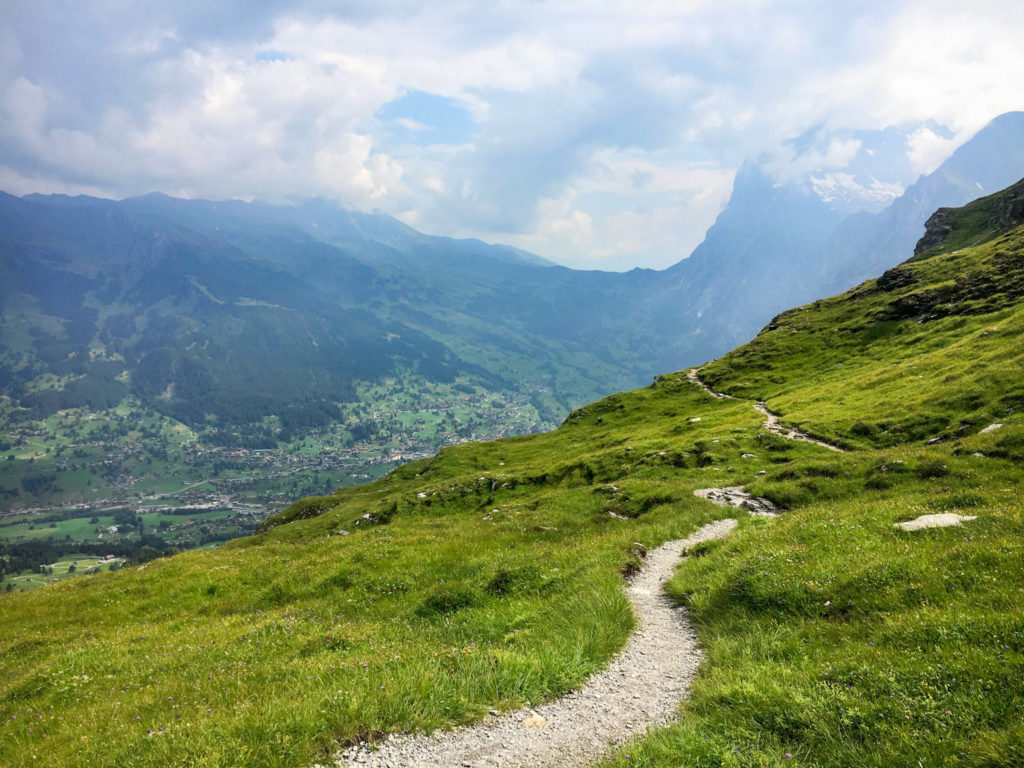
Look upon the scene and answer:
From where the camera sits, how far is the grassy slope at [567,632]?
278 inches

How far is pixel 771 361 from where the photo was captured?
87188 millimetres

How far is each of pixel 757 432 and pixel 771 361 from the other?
49634mm

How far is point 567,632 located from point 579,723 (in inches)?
127

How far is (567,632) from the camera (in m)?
11.8

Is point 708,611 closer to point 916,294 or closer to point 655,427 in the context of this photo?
point 655,427

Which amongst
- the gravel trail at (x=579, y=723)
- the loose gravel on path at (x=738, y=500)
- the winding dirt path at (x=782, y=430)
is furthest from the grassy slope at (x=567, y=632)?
the winding dirt path at (x=782, y=430)

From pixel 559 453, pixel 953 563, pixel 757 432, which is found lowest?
pixel 559 453

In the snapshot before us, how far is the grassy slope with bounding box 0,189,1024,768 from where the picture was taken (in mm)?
7059

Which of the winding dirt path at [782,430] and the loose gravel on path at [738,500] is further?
the winding dirt path at [782,430]

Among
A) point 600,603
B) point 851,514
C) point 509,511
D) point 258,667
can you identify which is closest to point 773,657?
point 600,603

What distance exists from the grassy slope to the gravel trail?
0.38 meters

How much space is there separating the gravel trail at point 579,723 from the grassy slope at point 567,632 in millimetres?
379

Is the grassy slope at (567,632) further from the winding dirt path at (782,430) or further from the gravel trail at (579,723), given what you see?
the winding dirt path at (782,430)

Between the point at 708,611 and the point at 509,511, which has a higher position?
the point at 708,611
